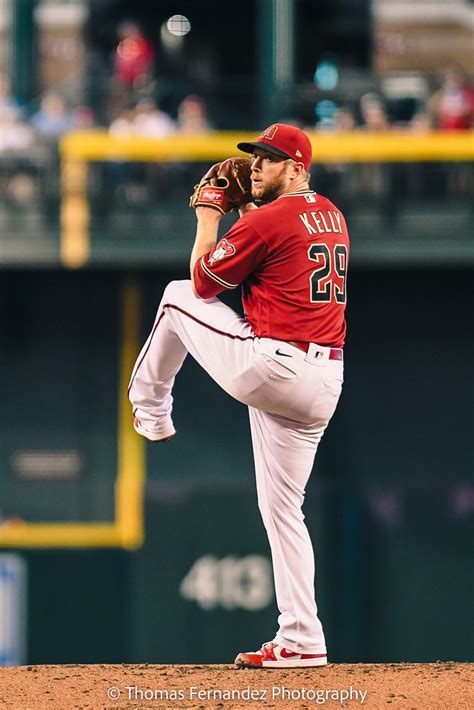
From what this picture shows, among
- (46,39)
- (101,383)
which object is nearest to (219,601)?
(101,383)

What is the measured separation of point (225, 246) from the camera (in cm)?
588

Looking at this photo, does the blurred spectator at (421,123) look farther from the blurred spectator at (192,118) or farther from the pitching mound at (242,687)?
the pitching mound at (242,687)

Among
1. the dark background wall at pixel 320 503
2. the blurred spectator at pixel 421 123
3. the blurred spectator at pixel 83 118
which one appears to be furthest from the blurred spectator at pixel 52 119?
the blurred spectator at pixel 421 123

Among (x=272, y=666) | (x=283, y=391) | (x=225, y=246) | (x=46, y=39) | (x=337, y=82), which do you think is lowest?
(x=272, y=666)

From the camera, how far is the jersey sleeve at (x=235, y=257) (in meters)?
5.86

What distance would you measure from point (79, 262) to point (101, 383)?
1.80m

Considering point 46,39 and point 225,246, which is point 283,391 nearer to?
point 225,246

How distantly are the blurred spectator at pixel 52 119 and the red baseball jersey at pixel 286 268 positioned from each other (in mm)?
8906

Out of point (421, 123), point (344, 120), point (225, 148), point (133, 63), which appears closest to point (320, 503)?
point (225, 148)

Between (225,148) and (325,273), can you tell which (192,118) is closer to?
(225,148)

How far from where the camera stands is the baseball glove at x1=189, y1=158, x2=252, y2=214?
604 cm

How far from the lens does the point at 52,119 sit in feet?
48.8

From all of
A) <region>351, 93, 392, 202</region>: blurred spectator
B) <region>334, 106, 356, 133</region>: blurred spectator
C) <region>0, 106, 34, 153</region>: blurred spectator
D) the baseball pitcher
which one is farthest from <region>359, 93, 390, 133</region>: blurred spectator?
the baseball pitcher

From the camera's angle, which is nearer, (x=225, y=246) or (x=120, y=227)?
(x=225, y=246)
